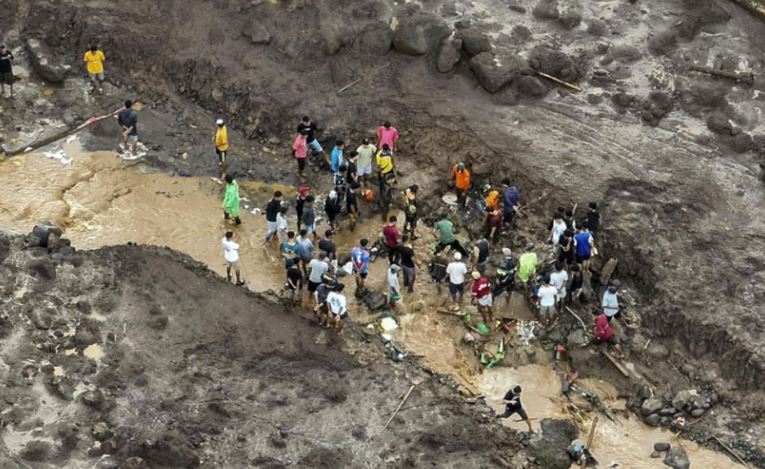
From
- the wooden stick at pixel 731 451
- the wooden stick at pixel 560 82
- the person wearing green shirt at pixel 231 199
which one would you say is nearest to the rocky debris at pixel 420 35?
the wooden stick at pixel 560 82

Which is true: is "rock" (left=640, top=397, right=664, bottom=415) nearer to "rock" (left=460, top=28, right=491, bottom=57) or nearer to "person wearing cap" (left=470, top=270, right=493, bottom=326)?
"person wearing cap" (left=470, top=270, right=493, bottom=326)

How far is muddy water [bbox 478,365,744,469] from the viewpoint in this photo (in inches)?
658

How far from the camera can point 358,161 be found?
20500 mm

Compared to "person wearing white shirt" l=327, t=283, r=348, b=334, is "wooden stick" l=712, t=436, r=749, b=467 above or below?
below

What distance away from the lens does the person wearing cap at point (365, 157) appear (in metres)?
20.3

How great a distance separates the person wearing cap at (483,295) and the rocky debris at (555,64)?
604cm

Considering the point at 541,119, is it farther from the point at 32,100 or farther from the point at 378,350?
the point at 32,100

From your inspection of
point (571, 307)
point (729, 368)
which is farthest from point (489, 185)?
point (729, 368)

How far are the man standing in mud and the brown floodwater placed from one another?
44 cm

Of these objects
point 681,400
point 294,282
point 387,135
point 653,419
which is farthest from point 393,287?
point 681,400

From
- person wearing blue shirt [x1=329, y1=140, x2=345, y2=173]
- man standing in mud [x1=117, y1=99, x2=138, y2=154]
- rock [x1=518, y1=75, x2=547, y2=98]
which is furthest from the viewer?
rock [x1=518, y1=75, x2=547, y2=98]

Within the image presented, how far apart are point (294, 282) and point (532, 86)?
7.89m

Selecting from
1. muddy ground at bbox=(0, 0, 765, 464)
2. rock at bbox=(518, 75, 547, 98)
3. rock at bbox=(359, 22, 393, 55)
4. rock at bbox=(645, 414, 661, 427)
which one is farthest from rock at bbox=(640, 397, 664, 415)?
rock at bbox=(359, 22, 393, 55)

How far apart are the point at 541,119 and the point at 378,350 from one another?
23.8 feet
